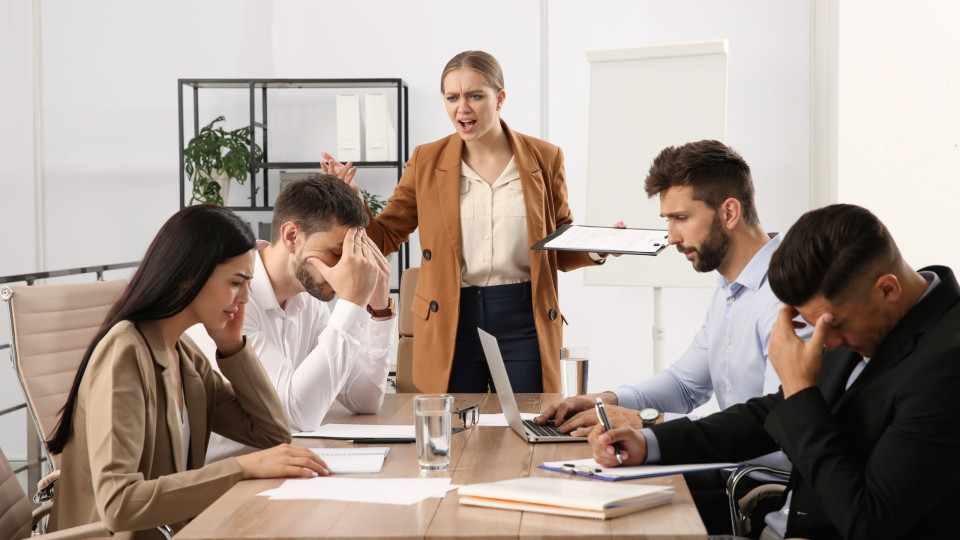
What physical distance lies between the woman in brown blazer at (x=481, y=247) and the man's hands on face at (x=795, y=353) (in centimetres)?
135

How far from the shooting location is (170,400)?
1661 millimetres

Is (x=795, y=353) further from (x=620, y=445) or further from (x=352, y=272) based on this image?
(x=352, y=272)

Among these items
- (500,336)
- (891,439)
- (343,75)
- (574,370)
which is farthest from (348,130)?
(891,439)

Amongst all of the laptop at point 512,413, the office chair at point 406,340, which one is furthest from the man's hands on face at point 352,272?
the office chair at point 406,340

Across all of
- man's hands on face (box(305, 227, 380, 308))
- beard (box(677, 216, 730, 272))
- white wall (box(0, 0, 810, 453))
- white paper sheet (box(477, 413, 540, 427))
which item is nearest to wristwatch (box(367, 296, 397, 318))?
man's hands on face (box(305, 227, 380, 308))

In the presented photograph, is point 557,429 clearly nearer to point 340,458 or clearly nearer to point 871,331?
point 340,458

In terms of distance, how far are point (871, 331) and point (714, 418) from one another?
0.39 m

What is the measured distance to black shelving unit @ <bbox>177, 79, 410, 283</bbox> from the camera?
4535 millimetres

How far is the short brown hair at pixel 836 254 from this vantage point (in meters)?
1.33

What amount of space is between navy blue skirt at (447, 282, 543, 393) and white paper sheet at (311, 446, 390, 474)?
41.9 inches

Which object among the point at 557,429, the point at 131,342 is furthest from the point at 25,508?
the point at 557,429

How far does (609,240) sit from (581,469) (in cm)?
112

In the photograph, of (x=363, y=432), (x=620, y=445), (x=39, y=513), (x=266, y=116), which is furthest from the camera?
(x=266, y=116)

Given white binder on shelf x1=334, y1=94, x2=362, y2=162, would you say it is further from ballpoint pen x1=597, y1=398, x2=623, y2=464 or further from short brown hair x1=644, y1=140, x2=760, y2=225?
ballpoint pen x1=597, y1=398, x2=623, y2=464
